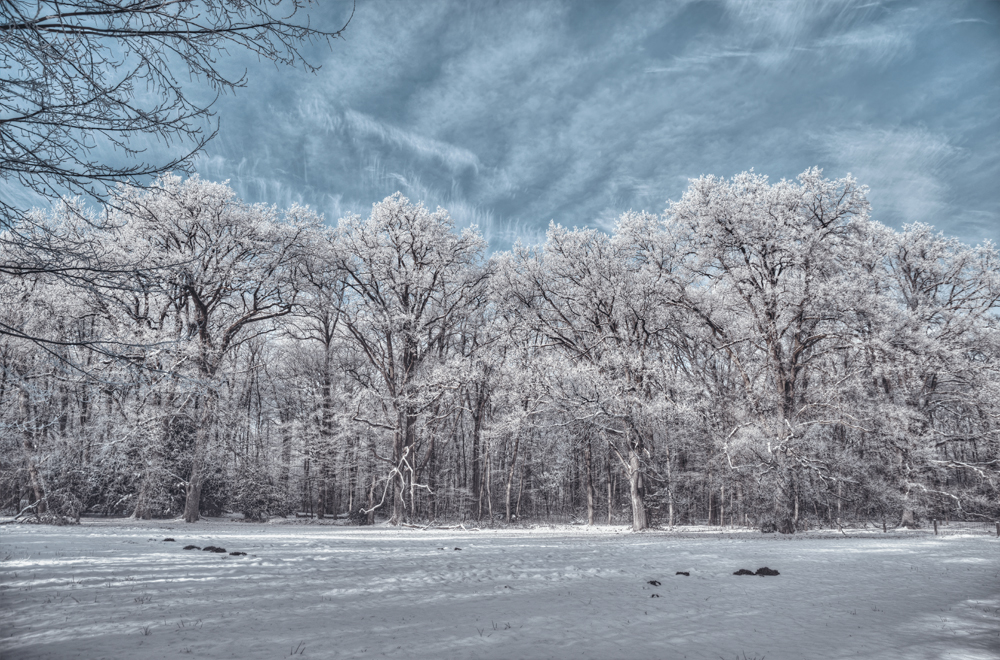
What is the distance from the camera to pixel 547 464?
35.2 m

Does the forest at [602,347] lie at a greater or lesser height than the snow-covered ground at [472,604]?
greater

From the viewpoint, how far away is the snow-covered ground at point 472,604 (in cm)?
579

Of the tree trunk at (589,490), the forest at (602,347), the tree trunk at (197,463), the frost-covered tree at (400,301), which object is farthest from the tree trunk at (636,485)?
the tree trunk at (197,463)

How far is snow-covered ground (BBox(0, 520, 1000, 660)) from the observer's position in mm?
5793

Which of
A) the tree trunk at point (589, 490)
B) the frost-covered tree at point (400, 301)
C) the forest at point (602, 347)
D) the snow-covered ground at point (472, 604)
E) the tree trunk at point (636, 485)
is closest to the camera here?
the snow-covered ground at point (472, 604)

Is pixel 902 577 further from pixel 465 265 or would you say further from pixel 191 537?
pixel 465 265

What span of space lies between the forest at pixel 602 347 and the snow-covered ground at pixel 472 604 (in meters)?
7.53

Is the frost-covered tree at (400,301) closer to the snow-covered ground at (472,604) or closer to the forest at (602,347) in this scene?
the forest at (602,347)

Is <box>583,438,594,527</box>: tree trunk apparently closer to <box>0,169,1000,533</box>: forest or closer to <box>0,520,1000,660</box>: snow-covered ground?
<box>0,169,1000,533</box>: forest

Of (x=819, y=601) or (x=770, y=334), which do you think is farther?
(x=770, y=334)

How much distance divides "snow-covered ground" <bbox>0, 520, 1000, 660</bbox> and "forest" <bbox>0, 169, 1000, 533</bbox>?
7.53m

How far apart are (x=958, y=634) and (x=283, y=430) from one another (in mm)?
28923

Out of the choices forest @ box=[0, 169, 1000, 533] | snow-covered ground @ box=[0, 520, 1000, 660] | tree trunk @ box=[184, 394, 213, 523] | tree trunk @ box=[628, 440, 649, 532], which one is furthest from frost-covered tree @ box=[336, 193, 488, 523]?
snow-covered ground @ box=[0, 520, 1000, 660]

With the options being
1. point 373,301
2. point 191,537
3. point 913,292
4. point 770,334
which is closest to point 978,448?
point 913,292
